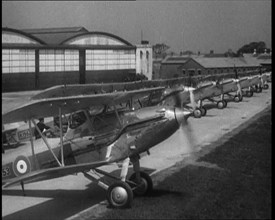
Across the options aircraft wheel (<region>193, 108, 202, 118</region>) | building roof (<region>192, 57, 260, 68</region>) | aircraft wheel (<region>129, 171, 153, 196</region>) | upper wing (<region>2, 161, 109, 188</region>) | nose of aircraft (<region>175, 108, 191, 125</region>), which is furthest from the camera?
building roof (<region>192, 57, 260, 68</region>)

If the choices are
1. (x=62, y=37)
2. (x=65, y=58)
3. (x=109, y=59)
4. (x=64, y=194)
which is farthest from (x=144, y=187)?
(x=109, y=59)

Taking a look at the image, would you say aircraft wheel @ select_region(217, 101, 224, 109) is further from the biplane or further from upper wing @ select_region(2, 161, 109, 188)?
upper wing @ select_region(2, 161, 109, 188)

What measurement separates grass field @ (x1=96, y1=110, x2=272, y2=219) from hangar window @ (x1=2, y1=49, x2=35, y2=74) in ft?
52.7

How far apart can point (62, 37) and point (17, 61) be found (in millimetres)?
5800

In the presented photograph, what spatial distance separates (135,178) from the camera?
299 inches

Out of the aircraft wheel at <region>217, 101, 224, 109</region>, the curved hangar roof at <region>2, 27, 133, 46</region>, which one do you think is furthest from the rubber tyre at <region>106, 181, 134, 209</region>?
the curved hangar roof at <region>2, 27, 133, 46</region>

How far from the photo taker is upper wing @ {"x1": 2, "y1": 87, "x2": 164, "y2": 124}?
5.89 meters

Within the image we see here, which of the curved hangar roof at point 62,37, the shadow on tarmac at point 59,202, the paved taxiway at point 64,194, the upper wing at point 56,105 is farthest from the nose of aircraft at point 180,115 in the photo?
the curved hangar roof at point 62,37

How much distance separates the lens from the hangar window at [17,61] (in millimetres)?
23938

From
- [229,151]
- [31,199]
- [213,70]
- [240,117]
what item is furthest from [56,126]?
[213,70]

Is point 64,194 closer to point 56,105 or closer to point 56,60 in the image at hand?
point 56,105

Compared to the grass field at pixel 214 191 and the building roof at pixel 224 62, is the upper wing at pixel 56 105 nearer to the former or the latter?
the grass field at pixel 214 191

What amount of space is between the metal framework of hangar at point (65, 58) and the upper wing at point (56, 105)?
1768cm

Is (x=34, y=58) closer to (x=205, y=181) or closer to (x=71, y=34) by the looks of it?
(x=71, y=34)
